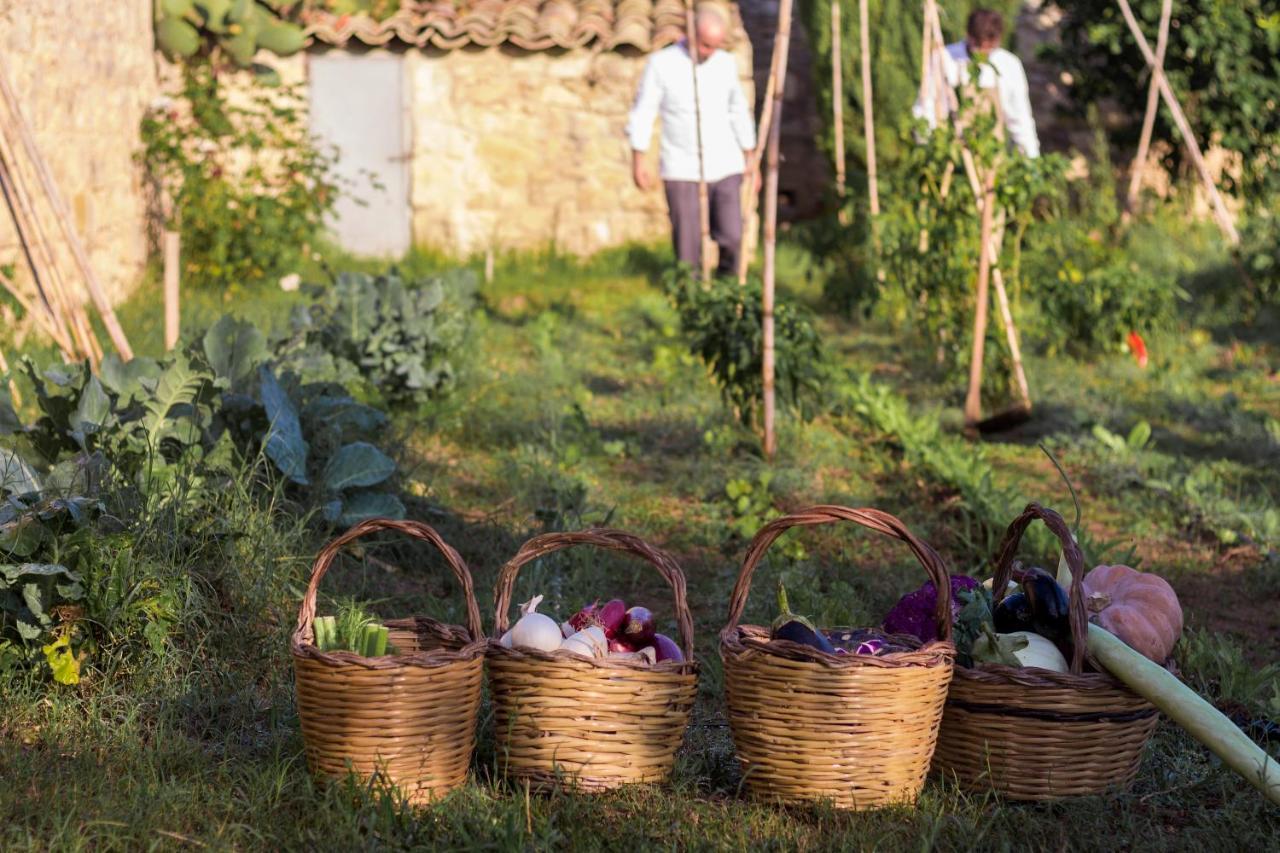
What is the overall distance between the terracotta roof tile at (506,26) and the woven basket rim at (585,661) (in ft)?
29.2

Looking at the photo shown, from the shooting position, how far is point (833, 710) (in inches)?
101

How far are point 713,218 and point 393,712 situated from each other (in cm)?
600

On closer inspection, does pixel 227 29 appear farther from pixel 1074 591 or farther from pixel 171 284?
pixel 1074 591

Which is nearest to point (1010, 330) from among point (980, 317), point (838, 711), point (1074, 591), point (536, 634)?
point (980, 317)

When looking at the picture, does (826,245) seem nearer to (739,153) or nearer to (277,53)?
(739,153)

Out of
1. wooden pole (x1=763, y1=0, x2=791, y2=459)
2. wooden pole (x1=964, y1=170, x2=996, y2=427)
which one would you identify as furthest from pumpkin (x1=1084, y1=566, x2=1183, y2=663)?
wooden pole (x1=964, y1=170, x2=996, y2=427)

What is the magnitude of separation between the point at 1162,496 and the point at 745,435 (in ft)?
5.17

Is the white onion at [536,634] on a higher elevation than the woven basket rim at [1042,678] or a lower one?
higher

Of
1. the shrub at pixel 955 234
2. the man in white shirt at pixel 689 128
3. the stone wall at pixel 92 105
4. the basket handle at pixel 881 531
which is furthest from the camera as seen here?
the man in white shirt at pixel 689 128

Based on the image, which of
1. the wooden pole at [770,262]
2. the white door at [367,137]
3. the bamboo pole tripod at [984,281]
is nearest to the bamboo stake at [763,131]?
the wooden pole at [770,262]

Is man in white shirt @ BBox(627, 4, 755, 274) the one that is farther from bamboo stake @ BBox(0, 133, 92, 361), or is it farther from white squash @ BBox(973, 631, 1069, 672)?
white squash @ BBox(973, 631, 1069, 672)

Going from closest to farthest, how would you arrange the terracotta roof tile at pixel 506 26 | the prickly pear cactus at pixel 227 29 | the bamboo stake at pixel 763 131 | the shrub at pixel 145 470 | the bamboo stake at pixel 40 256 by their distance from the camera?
1. the shrub at pixel 145 470
2. the bamboo stake at pixel 40 256
3. the bamboo stake at pixel 763 131
4. the prickly pear cactus at pixel 227 29
5. the terracotta roof tile at pixel 506 26

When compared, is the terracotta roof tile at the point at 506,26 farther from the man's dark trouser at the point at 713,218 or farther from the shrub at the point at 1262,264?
the shrub at the point at 1262,264

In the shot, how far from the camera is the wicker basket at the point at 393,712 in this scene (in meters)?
2.54
